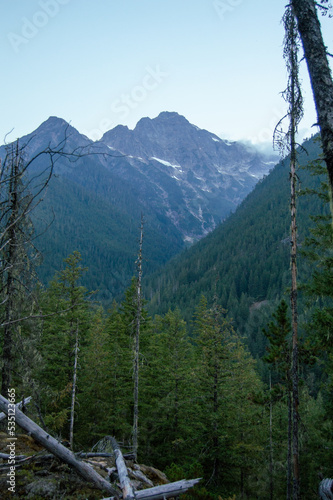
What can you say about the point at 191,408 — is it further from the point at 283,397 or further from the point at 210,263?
the point at 210,263

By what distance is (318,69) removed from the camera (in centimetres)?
400

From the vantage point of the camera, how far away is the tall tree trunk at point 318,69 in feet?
12.2

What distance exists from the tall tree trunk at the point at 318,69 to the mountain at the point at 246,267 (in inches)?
2899

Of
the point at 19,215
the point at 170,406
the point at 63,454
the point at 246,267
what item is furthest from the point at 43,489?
the point at 246,267

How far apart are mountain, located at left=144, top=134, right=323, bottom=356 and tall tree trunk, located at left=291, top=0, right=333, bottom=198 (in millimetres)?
73624

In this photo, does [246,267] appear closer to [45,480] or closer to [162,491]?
[162,491]

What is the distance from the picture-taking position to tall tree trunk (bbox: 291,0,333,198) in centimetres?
371

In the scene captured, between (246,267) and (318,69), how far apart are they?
127320 mm

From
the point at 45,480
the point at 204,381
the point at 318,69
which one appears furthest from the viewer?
the point at 204,381

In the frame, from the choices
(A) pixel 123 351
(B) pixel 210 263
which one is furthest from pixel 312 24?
(B) pixel 210 263

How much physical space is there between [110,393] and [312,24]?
61.3 ft

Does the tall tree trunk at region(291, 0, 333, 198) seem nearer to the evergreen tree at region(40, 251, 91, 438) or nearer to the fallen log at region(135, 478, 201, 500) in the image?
the fallen log at region(135, 478, 201, 500)

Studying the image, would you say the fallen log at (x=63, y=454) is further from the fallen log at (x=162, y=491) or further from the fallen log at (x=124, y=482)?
the fallen log at (x=162, y=491)

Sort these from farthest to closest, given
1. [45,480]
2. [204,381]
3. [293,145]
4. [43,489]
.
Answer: [204,381] → [293,145] → [45,480] → [43,489]
